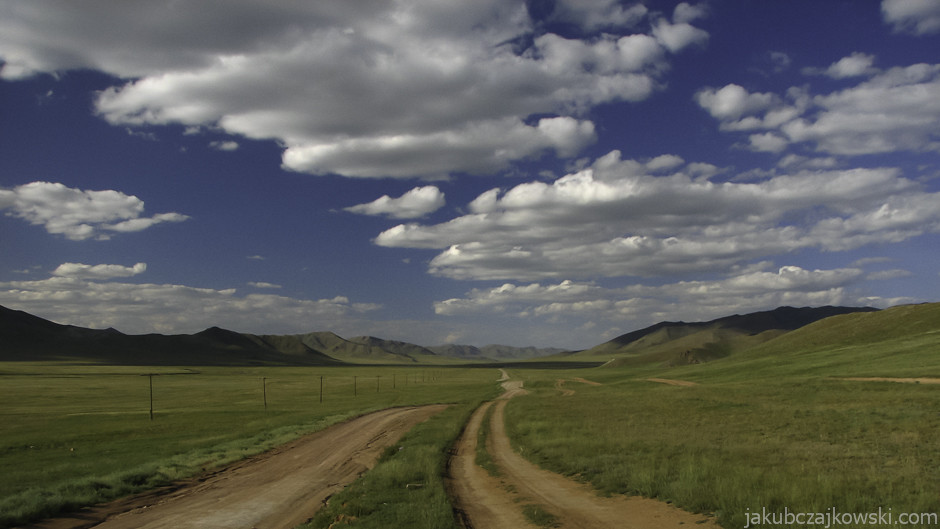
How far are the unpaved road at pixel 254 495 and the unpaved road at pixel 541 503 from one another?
4.93 meters

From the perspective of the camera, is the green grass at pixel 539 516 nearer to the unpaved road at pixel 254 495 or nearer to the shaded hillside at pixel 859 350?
the unpaved road at pixel 254 495

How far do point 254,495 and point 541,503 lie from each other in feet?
34.8

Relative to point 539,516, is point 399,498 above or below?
below

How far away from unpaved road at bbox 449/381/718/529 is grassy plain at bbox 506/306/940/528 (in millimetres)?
665

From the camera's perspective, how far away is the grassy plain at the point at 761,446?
13.2 m

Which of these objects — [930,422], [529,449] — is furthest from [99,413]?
[930,422]

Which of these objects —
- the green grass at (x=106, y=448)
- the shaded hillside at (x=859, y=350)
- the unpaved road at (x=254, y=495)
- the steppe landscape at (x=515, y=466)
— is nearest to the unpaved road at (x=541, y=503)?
the steppe landscape at (x=515, y=466)

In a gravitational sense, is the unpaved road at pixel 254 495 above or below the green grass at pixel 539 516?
below

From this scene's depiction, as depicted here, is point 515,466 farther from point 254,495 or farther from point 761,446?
point 254,495

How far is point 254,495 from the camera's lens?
773 inches

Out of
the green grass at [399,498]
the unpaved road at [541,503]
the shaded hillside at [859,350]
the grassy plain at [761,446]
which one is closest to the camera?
the grassy plain at [761,446]

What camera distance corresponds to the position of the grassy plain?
13180 mm

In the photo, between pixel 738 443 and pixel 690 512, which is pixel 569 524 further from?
pixel 738 443

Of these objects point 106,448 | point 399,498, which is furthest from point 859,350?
point 106,448
